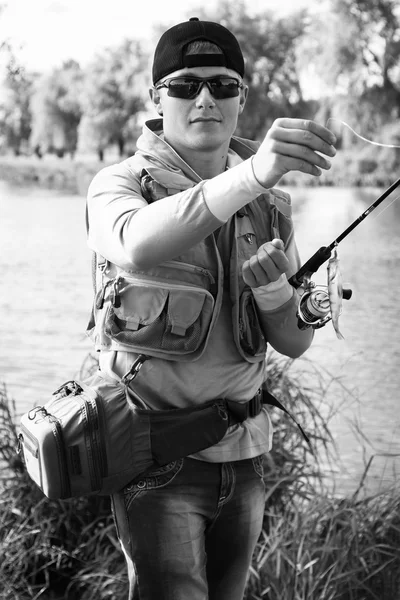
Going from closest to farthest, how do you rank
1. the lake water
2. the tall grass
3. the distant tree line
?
1. the tall grass
2. the lake water
3. the distant tree line

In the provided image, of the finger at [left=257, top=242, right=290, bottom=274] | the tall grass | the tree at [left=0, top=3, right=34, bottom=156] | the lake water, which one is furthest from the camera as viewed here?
the tree at [left=0, top=3, right=34, bottom=156]

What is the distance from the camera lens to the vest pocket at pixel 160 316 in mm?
1577

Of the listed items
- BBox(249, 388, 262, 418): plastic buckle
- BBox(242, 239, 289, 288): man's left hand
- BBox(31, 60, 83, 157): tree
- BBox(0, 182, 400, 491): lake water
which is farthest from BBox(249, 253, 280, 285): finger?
BBox(31, 60, 83, 157): tree

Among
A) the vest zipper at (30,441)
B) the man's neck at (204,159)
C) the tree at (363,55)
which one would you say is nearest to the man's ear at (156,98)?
the man's neck at (204,159)

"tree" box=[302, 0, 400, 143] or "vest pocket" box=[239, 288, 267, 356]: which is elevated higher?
"tree" box=[302, 0, 400, 143]

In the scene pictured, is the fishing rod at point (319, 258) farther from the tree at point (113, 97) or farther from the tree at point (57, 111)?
the tree at point (57, 111)

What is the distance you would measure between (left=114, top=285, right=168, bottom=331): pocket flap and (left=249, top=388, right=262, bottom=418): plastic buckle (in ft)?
1.02

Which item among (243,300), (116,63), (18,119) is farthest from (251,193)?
(116,63)

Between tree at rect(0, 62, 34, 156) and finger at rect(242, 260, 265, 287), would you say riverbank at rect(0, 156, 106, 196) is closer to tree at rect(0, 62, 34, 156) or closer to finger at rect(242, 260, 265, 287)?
tree at rect(0, 62, 34, 156)

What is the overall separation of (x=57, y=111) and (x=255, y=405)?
3663 cm

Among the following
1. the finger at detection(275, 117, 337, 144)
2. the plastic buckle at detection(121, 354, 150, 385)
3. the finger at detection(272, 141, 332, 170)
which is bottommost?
the plastic buckle at detection(121, 354, 150, 385)

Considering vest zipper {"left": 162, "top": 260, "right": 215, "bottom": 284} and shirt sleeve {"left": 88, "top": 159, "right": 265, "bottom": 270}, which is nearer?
shirt sleeve {"left": 88, "top": 159, "right": 265, "bottom": 270}

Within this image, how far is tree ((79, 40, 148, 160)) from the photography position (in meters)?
36.3

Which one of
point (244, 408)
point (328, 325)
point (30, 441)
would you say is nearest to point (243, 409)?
point (244, 408)
